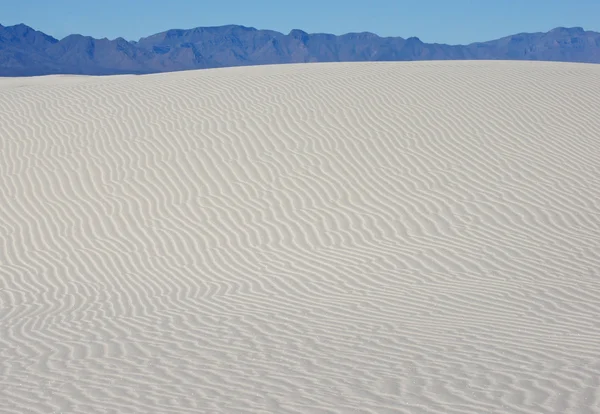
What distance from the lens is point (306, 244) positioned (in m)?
10.3

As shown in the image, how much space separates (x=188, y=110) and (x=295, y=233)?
6.60m

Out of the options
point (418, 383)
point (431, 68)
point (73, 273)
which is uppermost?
point (431, 68)

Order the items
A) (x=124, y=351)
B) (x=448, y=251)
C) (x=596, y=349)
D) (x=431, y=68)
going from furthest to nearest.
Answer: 1. (x=431, y=68)
2. (x=448, y=251)
3. (x=124, y=351)
4. (x=596, y=349)

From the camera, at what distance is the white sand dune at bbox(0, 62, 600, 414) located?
5.22m

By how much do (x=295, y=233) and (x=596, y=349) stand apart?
5566mm

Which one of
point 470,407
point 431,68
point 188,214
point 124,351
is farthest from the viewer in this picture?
point 431,68

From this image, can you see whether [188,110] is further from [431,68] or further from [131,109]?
[431,68]

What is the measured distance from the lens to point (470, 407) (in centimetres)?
450

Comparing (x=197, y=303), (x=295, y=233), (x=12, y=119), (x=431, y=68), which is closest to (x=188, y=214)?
(x=295, y=233)

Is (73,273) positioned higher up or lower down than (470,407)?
lower down

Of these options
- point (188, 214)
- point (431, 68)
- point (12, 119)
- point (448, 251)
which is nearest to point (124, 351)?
point (448, 251)

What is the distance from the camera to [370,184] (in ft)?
40.2

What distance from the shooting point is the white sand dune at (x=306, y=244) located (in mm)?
5219

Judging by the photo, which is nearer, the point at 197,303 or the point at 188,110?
the point at 197,303
